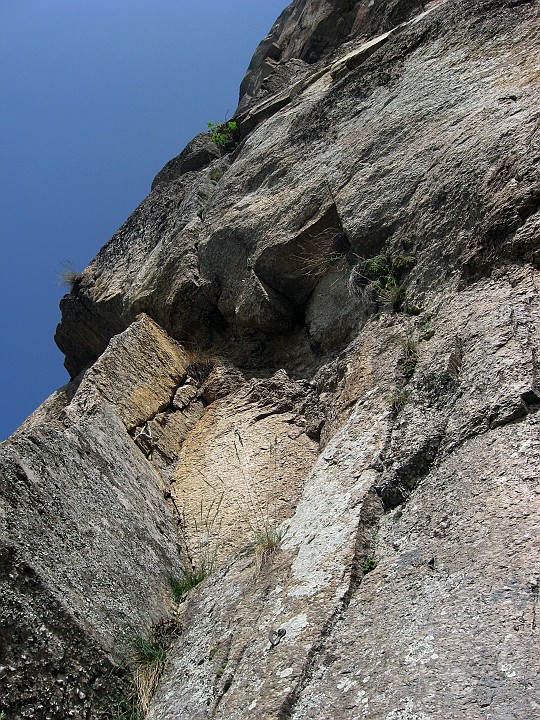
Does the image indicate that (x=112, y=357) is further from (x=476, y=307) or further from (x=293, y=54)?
(x=293, y=54)

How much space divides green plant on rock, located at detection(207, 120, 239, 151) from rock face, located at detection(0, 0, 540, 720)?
6.04 ft

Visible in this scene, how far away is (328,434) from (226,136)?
759cm

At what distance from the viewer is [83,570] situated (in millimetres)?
5090

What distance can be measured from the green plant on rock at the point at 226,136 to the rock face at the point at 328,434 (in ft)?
6.04

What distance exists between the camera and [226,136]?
1246cm

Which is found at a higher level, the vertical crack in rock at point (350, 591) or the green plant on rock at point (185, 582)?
the green plant on rock at point (185, 582)

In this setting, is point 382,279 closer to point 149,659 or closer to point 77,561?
point 77,561

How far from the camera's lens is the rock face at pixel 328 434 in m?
3.62

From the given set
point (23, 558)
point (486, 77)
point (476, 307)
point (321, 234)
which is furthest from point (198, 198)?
point (23, 558)

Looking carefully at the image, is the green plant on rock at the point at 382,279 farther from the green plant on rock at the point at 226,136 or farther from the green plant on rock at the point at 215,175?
the green plant on rock at the point at 226,136

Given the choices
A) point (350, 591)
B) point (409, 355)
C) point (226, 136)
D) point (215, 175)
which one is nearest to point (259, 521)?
point (409, 355)

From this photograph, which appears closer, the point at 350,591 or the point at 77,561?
the point at 350,591

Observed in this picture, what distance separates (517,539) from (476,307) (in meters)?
2.24

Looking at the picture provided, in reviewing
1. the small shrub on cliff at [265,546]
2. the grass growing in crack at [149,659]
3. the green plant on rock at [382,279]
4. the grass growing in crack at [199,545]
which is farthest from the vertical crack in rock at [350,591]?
the green plant on rock at [382,279]
